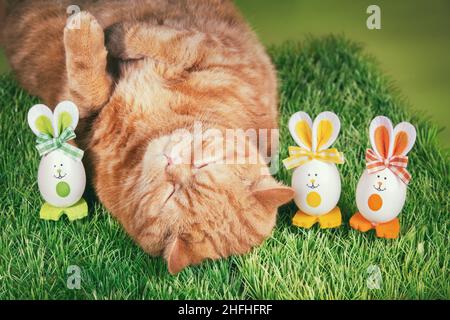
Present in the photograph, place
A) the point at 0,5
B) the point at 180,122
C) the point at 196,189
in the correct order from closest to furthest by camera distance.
Answer: the point at 196,189
the point at 180,122
the point at 0,5

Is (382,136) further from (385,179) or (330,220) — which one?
(330,220)

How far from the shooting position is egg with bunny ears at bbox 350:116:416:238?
212 centimetres

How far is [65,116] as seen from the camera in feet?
7.22

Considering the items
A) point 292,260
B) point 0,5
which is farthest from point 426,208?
point 0,5

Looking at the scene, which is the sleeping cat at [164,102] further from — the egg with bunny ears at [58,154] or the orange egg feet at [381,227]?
the orange egg feet at [381,227]

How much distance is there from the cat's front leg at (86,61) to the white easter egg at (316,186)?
2.10 feet

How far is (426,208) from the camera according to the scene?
7.62 feet

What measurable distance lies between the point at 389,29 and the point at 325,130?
1.09 metres

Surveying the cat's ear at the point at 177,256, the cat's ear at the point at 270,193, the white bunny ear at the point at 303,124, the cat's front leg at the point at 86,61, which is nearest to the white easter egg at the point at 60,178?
the cat's front leg at the point at 86,61

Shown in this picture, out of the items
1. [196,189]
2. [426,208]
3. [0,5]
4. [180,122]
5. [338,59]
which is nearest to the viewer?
[196,189]

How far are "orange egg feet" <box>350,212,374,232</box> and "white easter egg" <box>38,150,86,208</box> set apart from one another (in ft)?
2.63

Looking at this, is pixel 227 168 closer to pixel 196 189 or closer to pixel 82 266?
pixel 196 189

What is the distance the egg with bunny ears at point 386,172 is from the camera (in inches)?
83.5

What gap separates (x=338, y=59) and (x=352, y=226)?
1.04m
